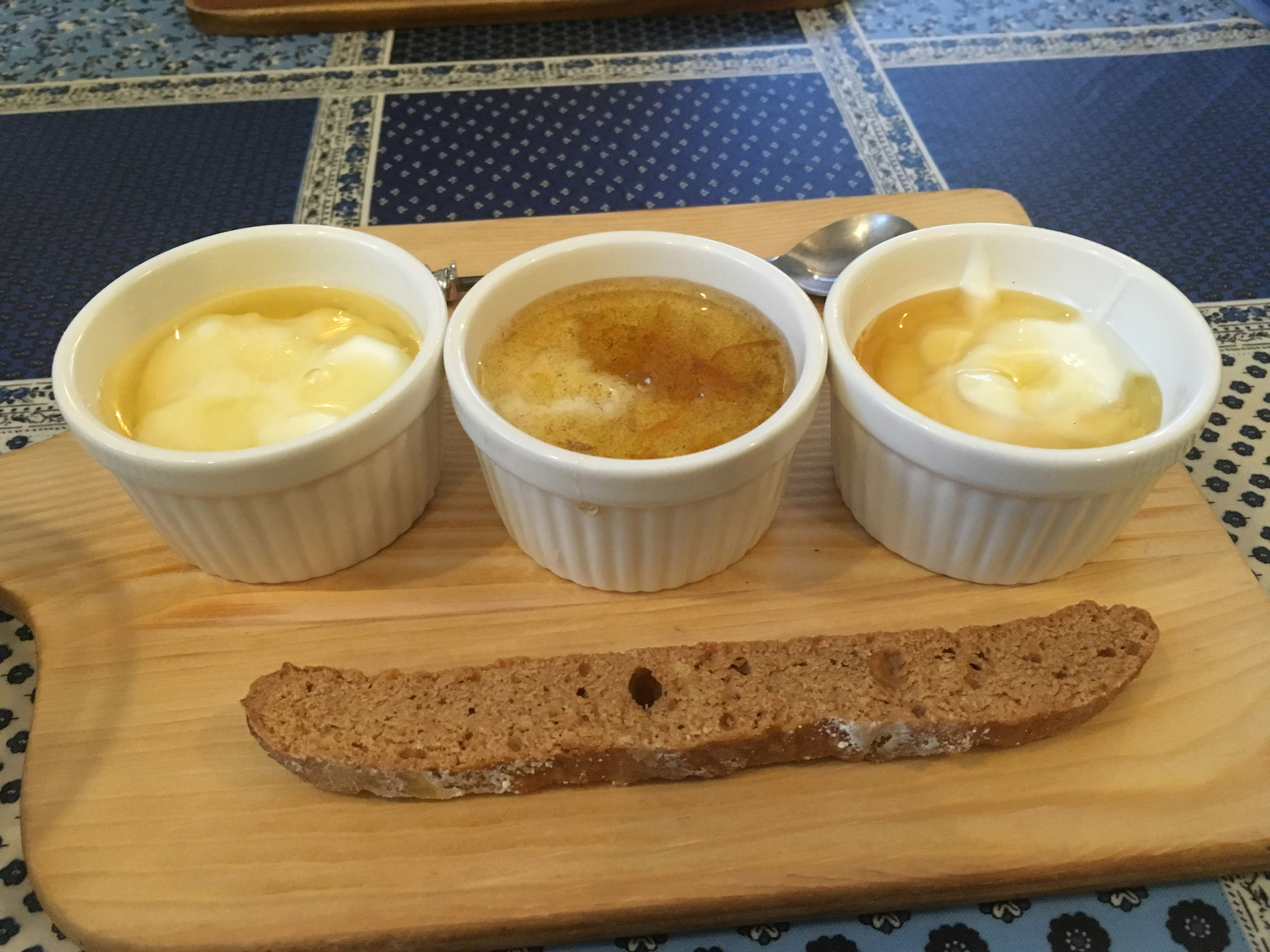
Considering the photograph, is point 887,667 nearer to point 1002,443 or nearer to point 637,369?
point 1002,443

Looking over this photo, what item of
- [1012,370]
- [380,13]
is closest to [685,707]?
[1012,370]

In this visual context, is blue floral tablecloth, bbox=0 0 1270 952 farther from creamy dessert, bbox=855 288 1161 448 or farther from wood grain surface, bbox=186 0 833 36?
creamy dessert, bbox=855 288 1161 448

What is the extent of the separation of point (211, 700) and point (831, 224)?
1.38m

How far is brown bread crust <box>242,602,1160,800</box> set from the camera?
1.08 meters

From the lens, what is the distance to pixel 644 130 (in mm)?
2496

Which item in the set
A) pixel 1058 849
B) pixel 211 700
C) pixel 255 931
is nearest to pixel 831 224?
pixel 1058 849

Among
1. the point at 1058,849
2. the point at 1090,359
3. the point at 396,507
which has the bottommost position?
the point at 1058,849

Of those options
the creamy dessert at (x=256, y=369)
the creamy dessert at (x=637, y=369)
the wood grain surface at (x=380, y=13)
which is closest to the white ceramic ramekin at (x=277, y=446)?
the creamy dessert at (x=256, y=369)

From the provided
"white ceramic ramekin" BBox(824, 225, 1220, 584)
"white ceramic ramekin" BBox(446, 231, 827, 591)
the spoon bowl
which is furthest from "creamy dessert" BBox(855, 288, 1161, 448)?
the spoon bowl

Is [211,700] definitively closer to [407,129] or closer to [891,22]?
[407,129]

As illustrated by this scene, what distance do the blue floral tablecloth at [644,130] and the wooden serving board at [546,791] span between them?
0.50 meters

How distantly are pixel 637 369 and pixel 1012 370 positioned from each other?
540 mm

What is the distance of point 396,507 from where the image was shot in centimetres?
132

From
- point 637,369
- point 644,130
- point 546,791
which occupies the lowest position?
point 546,791
